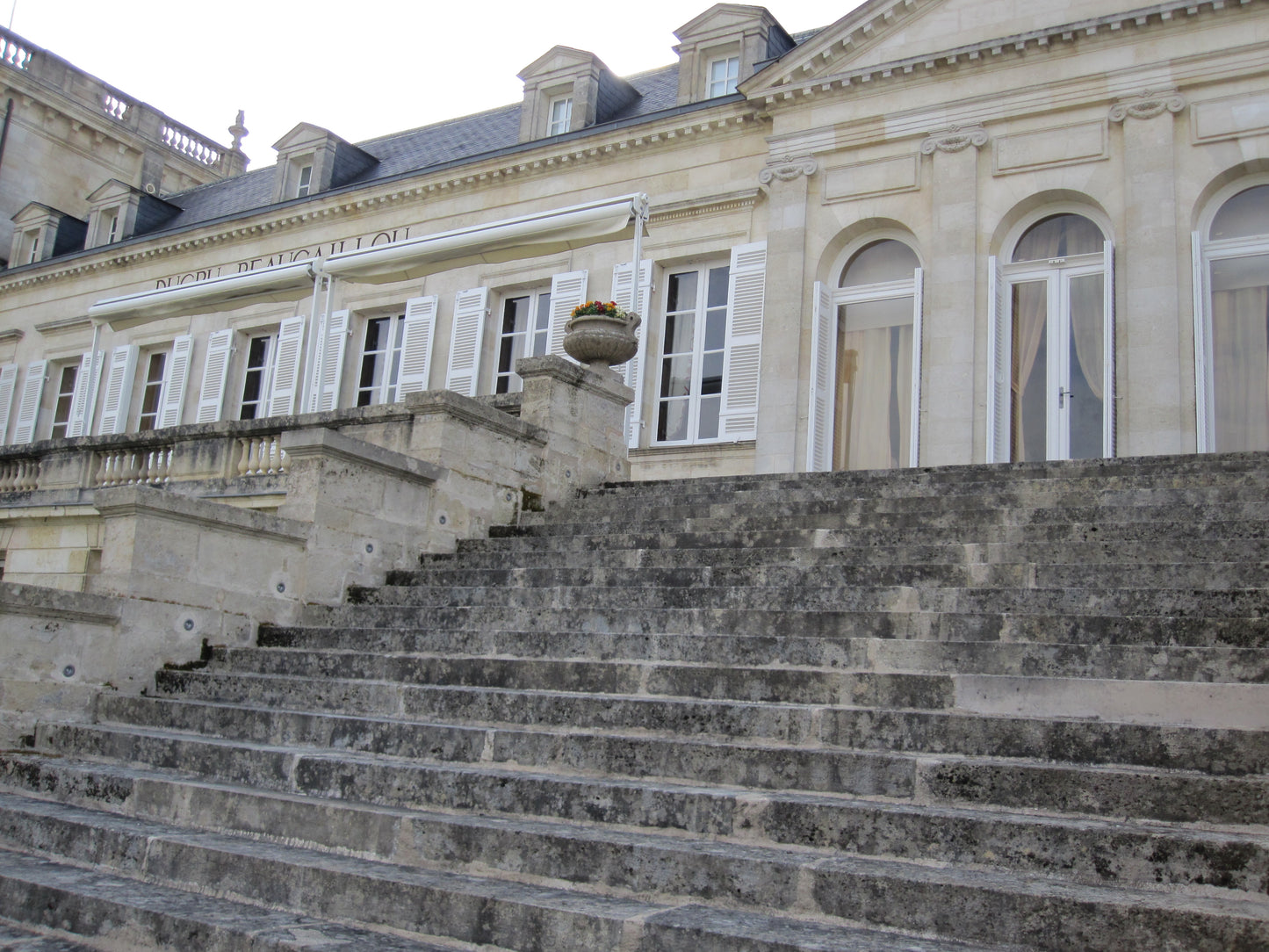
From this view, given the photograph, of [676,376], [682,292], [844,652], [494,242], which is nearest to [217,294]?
[494,242]

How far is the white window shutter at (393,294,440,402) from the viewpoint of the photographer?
15814 mm

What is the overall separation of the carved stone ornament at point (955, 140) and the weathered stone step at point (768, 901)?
10.4m

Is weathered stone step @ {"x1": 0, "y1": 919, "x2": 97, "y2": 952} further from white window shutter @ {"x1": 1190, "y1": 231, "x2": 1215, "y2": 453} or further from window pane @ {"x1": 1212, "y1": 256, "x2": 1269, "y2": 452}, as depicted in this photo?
window pane @ {"x1": 1212, "y1": 256, "x2": 1269, "y2": 452}

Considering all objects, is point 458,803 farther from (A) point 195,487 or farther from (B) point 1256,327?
(B) point 1256,327

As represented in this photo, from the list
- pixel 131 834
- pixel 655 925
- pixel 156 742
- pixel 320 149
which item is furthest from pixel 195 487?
pixel 320 149

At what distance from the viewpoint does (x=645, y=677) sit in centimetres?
468

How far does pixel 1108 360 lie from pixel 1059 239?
1.64 metres

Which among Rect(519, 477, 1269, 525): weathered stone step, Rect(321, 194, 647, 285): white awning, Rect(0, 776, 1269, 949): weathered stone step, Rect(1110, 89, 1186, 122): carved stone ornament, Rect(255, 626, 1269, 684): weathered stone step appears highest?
Rect(1110, 89, 1186, 122): carved stone ornament

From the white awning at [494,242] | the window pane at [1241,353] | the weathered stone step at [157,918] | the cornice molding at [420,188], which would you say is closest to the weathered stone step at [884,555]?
the weathered stone step at [157,918]

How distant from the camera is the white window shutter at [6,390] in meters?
20.8

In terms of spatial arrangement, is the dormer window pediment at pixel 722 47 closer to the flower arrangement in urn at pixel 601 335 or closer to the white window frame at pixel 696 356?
the white window frame at pixel 696 356

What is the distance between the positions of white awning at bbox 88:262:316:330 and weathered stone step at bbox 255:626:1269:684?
22.6 ft

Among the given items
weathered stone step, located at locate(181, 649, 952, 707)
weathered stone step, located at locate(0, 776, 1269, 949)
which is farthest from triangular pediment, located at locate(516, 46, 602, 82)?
weathered stone step, located at locate(0, 776, 1269, 949)

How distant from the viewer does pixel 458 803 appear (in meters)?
3.96
